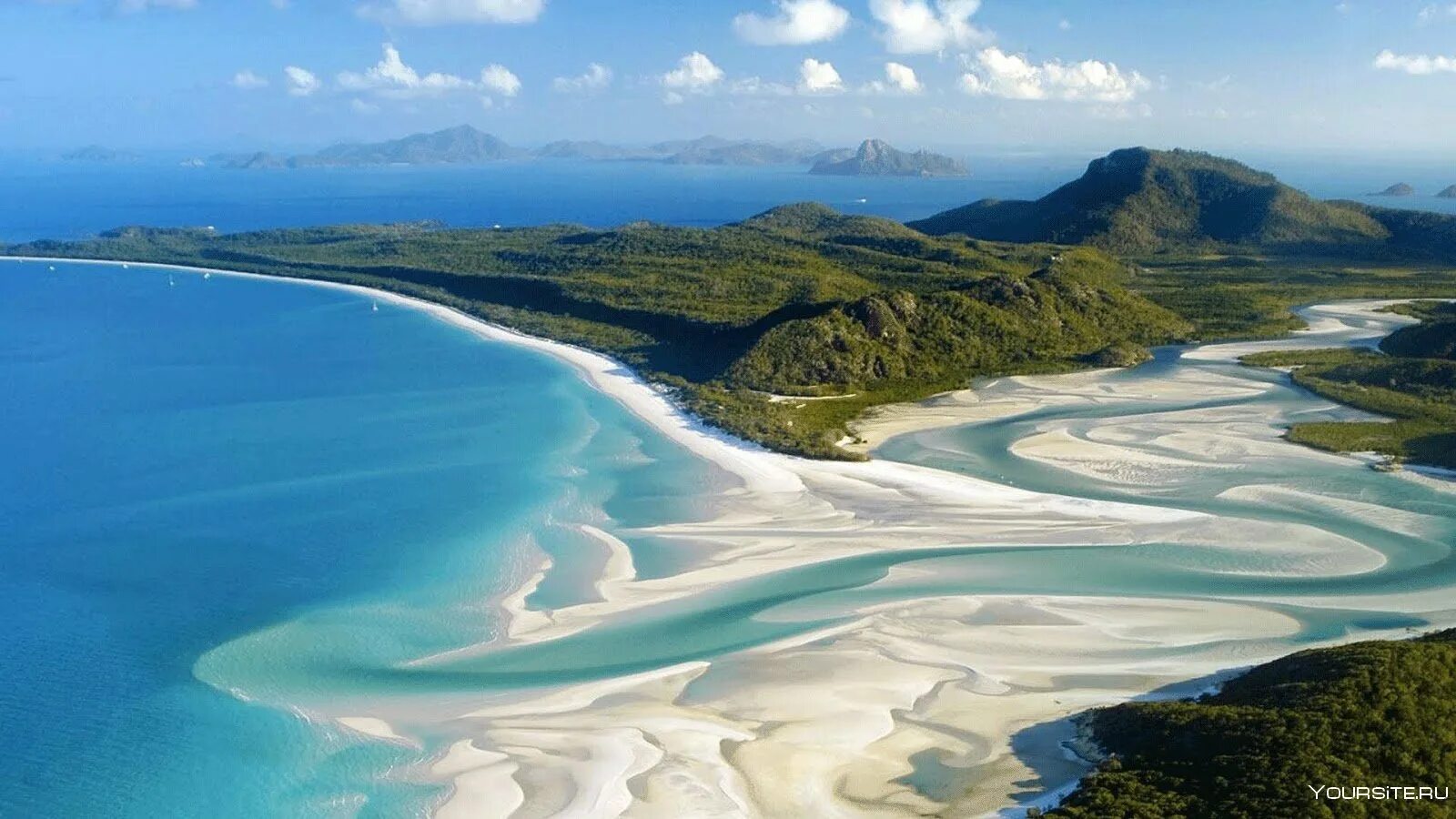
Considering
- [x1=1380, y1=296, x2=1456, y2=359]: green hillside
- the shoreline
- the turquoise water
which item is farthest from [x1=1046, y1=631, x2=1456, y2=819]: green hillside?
[x1=1380, y1=296, x2=1456, y2=359]: green hillside

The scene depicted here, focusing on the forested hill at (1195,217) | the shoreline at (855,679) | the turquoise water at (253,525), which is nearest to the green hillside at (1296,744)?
the shoreline at (855,679)

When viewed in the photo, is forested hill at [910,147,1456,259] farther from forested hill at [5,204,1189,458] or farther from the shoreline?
the shoreline

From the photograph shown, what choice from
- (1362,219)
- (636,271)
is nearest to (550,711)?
(636,271)

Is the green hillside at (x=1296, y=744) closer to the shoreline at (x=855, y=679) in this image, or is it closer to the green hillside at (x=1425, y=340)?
the shoreline at (x=855, y=679)

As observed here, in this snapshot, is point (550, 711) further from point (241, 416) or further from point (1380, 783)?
point (241, 416)

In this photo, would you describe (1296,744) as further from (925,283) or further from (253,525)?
(925,283)

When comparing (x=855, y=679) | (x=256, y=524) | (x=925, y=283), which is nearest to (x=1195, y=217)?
(x=925, y=283)
